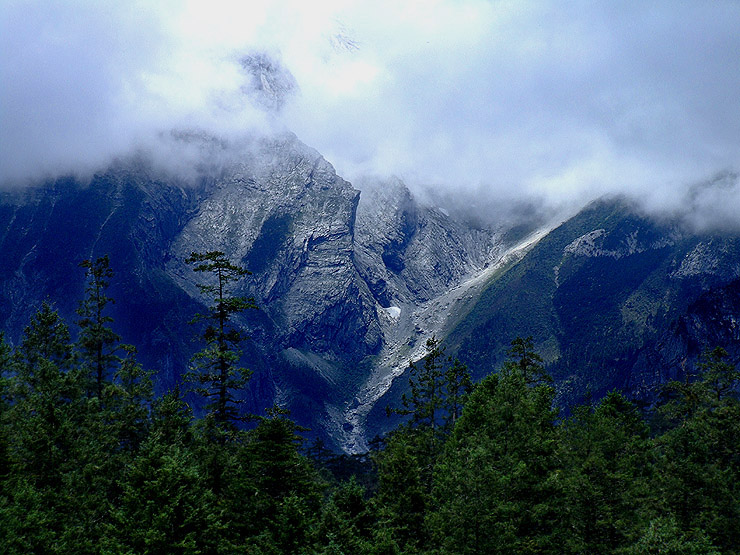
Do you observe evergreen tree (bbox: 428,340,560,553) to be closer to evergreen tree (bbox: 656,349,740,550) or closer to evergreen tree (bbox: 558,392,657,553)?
evergreen tree (bbox: 558,392,657,553)

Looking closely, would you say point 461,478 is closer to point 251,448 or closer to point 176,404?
point 251,448

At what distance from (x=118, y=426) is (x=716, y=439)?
54909 mm

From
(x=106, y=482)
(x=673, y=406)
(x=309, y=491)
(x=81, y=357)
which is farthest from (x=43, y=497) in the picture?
(x=673, y=406)

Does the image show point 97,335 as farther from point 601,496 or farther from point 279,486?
point 601,496

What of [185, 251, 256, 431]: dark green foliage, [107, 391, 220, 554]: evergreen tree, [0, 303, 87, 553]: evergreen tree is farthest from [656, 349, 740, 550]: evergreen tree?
[0, 303, 87, 553]: evergreen tree

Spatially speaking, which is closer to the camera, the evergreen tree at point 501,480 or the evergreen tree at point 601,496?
the evergreen tree at point 501,480

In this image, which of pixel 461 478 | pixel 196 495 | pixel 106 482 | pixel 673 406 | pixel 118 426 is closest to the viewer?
pixel 196 495

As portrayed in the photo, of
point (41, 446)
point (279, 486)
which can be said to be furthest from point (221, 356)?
point (41, 446)

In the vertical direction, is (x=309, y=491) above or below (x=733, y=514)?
above

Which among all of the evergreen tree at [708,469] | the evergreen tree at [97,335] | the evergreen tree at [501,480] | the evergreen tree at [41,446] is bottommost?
the evergreen tree at [708,469]

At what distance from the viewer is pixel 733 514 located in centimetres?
5228

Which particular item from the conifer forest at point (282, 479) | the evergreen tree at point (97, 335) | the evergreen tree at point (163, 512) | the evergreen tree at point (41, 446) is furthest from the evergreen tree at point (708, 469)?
the evergreen tree at point (97, 335)

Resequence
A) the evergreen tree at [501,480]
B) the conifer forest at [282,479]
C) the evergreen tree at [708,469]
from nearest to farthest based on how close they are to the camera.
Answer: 1. the conifer forest at [282,479]
2. the evergreen tree at [501,480]
3. the evergreen tree at [708,469]

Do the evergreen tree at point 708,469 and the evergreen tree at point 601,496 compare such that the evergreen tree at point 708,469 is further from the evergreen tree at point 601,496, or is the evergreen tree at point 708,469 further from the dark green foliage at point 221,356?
the dark green foliage at point 221,356
